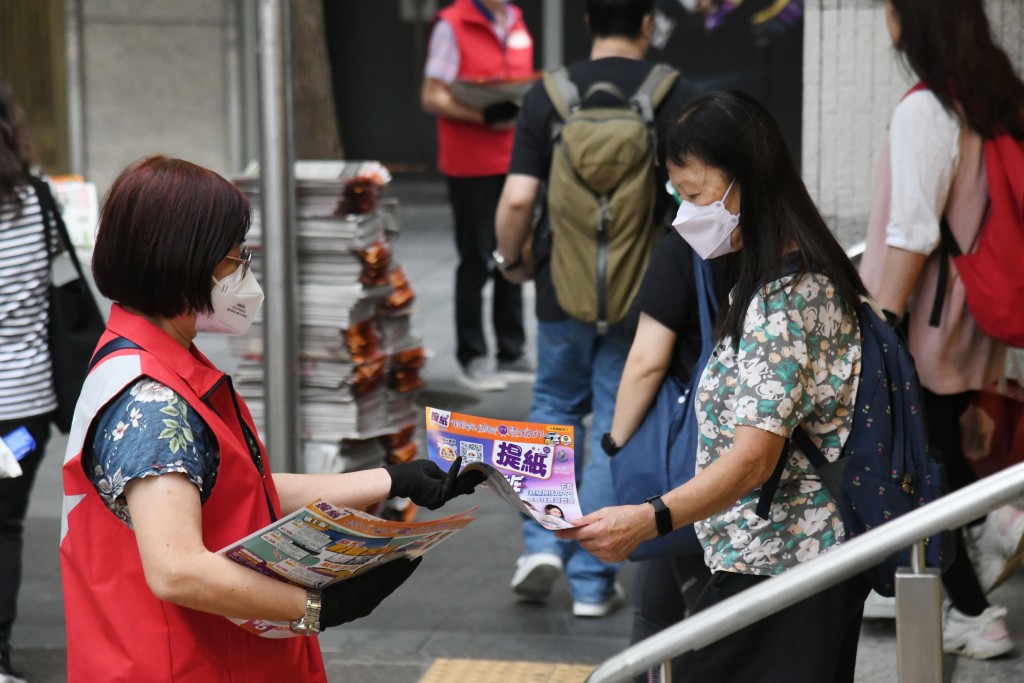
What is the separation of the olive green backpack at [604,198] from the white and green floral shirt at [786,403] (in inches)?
71.9

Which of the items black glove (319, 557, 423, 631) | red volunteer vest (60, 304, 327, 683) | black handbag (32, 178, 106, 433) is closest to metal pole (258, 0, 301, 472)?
black handbag (32, 178, 106, 433)

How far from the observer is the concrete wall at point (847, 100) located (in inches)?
203

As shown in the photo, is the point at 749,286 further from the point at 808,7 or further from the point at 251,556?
the point at 808,7

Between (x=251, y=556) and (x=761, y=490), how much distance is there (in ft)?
3.52

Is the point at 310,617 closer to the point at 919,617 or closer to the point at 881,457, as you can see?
the point at 919,617

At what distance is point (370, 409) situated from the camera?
5641mm

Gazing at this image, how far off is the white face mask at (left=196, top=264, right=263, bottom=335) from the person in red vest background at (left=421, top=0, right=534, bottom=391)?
17.1 feet

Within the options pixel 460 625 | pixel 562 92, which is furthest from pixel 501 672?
pixel 562 92

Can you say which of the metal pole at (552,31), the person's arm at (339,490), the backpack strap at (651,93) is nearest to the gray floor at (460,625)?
the backpack strap at (651,93)

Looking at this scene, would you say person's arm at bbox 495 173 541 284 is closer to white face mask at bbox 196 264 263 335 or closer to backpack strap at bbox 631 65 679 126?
backpack strap at bbox 631 65 679 126

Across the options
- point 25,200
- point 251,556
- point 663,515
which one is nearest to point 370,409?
point 25,200

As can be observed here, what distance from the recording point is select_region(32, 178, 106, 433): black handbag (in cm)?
443

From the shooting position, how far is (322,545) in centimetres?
209

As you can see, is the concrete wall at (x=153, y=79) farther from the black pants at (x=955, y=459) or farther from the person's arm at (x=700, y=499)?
the person's arm at (x=700, y=499)
